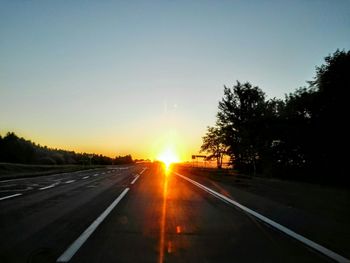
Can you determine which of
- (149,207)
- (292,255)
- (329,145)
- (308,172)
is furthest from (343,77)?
(292,255)

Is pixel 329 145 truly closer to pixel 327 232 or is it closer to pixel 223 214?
pixel 223 214

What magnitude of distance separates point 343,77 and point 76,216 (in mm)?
30401

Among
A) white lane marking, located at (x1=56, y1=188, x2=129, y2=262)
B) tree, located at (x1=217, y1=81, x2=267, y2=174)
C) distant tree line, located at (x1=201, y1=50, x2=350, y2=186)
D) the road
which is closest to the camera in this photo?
white lane marking, located at (x1=56, y1=188, x2=129, y2=262)

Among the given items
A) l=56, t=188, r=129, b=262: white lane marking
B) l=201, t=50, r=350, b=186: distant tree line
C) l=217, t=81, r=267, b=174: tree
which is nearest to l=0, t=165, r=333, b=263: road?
l=56, t=188, r=129, b=262: white lane marking

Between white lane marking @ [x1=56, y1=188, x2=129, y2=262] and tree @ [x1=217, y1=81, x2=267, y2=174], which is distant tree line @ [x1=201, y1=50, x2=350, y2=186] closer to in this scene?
tree @ [x1=217, y1=81, x2=267, y2=174]

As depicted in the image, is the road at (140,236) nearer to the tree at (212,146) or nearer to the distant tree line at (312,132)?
the distant tree line at (312,132)

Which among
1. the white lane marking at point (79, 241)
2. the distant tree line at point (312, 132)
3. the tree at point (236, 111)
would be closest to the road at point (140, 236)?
the white lane marking at point (79, 241)

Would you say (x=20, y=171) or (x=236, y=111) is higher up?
(x=236, y=111)

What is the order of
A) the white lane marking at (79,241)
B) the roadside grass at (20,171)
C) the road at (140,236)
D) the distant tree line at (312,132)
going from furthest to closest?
the roadside grass at (20,171), the distant tree line at (312,132), the road at (140,236), the white lane marking at (79,241)

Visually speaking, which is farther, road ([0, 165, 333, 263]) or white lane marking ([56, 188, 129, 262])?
road ([0, 165, 333, 263])

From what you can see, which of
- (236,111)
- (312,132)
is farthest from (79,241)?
(236,111)

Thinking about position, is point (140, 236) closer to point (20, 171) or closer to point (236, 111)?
point (20, 171)

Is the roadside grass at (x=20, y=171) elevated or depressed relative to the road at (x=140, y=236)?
elevated

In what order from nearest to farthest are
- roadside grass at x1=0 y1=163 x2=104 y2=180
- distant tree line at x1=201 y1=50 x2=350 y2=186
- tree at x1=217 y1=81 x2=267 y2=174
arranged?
distant tree line at x1=201 y1=50 x2=350 y2=186 → roadside grass at x1=0 y1=163 x2=104 y2=180 → tree at x1=217 y1=81 x2=267 y2=174
